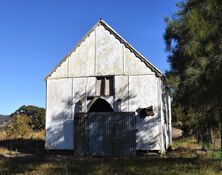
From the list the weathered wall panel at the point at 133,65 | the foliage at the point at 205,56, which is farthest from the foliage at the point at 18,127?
the foliage at the point at 205,56

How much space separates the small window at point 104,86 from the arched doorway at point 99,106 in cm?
45

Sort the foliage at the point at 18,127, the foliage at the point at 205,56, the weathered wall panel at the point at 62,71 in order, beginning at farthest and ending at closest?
the foliage at the point at 18,127
the weathered wall panel at the point at 62,71
the foliage at the point at 205,56

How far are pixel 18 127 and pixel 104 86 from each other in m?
13.1

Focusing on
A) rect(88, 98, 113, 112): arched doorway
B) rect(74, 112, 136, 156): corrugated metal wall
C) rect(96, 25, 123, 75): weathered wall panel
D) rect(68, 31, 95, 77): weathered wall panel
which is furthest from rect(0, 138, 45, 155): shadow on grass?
rect(96, 25, 123, 75): weathered wall panel

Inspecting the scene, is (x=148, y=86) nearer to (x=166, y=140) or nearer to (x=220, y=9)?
(x=166, y=140)

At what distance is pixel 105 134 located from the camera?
25.4 m

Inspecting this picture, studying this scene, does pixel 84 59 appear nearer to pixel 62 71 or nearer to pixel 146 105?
pixel 62 71

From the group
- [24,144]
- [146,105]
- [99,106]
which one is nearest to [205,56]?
A: [146,105]

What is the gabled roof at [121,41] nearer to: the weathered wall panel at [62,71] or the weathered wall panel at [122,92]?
the weathered wall panel at [62,71]

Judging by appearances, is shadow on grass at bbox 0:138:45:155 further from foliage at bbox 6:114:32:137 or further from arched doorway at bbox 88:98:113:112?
arched doorway at bbox 88:98:113:112

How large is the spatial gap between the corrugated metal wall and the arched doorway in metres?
0.79

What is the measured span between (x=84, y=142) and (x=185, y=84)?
44.8ft

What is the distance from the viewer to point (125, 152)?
24.8m

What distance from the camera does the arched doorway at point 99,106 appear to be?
2614cm
